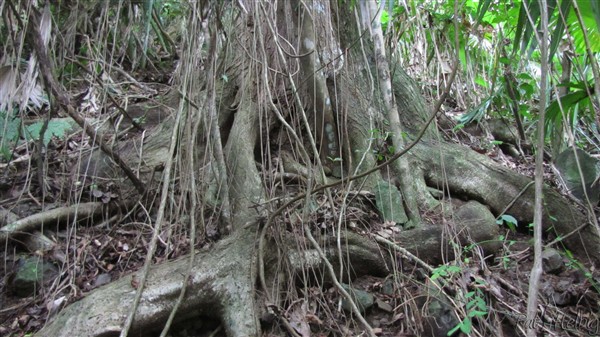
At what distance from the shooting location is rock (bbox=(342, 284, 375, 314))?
7.13ft

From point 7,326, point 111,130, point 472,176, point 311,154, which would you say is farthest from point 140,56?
point 472,176

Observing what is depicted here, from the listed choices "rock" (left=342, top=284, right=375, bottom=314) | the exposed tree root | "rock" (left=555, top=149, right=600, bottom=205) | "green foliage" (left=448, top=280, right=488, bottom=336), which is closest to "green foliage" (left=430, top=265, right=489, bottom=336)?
"green foliage" (left=448, top=280, right=488, bottom=336)

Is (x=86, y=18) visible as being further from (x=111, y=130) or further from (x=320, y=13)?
(x=320, y=13)

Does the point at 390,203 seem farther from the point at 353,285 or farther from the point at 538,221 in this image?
the point at 538,221

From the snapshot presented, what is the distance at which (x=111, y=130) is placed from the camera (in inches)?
144

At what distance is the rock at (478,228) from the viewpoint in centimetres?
263

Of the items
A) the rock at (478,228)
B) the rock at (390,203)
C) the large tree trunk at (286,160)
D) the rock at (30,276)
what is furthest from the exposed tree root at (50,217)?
the rock at (478,228)

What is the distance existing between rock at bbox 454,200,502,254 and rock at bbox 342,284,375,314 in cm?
70

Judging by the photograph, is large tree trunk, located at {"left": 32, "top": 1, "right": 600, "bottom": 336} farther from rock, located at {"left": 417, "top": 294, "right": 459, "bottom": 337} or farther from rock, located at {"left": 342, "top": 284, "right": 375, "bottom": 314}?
rock, located at {"left": 417, "top": 294, "right": 459, "bottom": 337}

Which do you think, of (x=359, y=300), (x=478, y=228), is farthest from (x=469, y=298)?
(x=478, y=228)

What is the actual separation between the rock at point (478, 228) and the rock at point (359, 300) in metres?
0.70

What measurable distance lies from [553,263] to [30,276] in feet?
9.44

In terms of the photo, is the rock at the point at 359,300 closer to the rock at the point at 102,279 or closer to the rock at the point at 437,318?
the rock at the point at 437,318

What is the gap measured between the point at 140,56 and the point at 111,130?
1.12 meters
